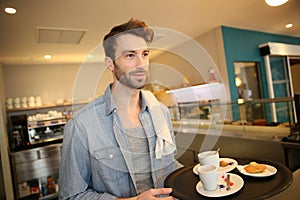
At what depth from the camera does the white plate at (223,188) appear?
21.3 inches

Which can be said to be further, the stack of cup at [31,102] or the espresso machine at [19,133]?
the stack of cup at [31,102]

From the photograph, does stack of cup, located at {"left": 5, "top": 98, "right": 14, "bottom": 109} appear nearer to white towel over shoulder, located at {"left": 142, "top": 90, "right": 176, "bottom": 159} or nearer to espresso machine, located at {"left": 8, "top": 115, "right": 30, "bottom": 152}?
espresso machine, located at {"left": 8, "top": 115, "right": 30, "bottom": 152}

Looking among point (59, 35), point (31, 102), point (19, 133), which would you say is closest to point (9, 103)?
point (31, 102)

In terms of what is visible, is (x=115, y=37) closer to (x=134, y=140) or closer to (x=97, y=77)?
(x=97, y=77)

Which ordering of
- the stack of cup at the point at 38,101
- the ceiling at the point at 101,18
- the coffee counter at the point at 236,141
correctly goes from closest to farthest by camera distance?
the coffee counter at the point at 236,141
the ceiling at the point at 101,18
the stack of cup at the point at 38,101

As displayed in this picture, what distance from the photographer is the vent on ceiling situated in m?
2.41

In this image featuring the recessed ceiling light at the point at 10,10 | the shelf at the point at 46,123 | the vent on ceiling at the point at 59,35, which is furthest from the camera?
the shelf at the point at 46,123

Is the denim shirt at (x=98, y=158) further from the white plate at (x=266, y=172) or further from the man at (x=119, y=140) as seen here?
the white plate at (x=266, y=172)

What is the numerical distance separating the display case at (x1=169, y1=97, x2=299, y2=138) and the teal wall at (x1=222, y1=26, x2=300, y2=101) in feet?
4.60

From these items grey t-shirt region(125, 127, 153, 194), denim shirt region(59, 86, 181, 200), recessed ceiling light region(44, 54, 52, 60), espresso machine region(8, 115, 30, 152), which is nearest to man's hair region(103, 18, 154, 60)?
denim shirt region(59, 86, 181, 200)

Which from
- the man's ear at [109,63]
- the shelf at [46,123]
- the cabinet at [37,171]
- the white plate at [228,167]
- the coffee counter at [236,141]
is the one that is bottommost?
the cabinet at [37,171]

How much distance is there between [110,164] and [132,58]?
0.36 meters

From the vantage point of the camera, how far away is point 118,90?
2.44ft

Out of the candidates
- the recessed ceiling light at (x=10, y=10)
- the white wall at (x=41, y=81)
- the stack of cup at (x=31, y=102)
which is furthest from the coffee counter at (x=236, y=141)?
the stack of cup at (x=31, y=102)
